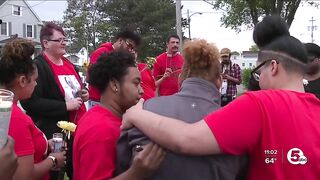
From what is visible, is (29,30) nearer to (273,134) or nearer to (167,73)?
(167,73)

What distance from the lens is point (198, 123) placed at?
7.35 feet

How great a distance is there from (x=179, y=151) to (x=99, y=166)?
1.75ft

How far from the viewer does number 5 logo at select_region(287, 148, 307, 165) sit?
88.5 inches

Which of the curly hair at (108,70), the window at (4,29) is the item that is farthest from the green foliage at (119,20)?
the curly hair at (108,70)

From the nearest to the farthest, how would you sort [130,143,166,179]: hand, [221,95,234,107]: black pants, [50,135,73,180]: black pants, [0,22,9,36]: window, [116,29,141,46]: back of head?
[130,143,166,179]: hand < [50,135,73,180]: black pants < [116,29,141,46]: back of head < [221,95,234,107]: black pants < [0,22,9,36]: window

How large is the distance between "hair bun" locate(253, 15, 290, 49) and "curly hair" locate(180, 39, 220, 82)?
265 mm

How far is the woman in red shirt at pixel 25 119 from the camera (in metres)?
2.78

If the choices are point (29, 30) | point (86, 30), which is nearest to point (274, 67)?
point (86, 30)

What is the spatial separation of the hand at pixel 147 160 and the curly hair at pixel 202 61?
531 millimetres

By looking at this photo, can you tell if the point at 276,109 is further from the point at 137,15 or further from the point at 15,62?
the point at 137,15

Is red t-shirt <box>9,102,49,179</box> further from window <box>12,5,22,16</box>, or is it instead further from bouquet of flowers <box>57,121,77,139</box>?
window <box>12,5,22,16</box>

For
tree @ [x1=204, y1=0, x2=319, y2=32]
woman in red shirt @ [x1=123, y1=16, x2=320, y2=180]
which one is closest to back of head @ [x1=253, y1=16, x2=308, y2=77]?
woman in red shirt @ [x1=123, y1=16, x2=320, y2=180]

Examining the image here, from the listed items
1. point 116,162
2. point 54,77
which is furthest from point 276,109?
point 54,77

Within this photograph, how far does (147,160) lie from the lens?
2.34 metres
